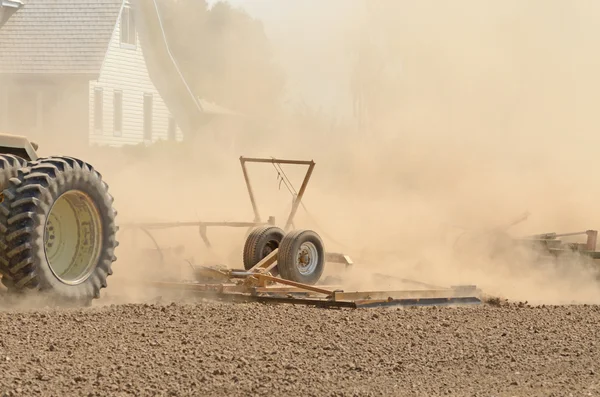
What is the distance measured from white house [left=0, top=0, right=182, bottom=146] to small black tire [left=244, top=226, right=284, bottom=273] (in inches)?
792

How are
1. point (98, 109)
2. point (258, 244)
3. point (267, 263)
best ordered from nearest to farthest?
point (267, 263) < point (258, 244) < point (98, 109)

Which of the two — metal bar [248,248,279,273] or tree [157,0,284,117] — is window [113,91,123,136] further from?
metal bar [248,248,279,273]

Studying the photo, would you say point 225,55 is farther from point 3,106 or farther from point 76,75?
point 3,106

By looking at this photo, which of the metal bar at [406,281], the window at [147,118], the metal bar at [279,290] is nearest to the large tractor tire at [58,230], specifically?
the metal bar at [279,290]

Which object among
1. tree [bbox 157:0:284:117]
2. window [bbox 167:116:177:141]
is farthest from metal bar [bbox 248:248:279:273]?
tree [bbox 157:0:284:117]

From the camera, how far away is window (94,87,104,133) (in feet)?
113

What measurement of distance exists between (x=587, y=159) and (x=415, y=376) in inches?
605

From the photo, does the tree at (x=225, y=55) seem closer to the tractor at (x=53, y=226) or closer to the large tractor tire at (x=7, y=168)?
the tractor at (x=53, y=226)

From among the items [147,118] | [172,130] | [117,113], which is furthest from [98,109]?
[172,130]

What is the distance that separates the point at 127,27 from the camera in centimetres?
3725

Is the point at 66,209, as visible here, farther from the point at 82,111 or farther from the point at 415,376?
the point at 82,111

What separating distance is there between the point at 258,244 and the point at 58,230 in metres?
3.16

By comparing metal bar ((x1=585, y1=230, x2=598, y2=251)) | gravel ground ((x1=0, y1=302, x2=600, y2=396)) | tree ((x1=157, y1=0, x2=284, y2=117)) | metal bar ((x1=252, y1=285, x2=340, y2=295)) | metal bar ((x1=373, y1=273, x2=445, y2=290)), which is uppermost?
tree ((x1=157, y1=0, x2=284, y2=117))

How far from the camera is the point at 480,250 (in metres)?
15.9
